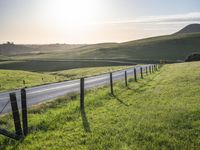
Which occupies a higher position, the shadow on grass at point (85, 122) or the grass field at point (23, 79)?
the shadow on grass at point (85, 122)

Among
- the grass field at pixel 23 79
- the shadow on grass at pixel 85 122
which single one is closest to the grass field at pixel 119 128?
the shadow on grass at pixel 85 122

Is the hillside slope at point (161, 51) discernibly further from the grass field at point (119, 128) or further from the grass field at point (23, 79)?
the grass field at point (119, 128)

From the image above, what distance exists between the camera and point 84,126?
30.5 ft

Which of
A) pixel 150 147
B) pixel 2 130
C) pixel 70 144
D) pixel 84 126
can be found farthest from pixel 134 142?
pixel 2 130

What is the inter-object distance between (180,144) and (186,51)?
5511 inches

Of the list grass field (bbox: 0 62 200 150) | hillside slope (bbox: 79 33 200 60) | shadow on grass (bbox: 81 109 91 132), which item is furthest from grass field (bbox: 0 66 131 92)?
hillside slope (bbox: 79 33 200 60)

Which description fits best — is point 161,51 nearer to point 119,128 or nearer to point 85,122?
point 85,122

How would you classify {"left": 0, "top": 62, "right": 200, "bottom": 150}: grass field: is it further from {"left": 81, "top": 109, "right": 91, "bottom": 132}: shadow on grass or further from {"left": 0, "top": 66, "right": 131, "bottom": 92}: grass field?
{"left": 0, "top": 66, "right": 131, "bottom": 92}: grass field

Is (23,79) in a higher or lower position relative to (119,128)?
lower

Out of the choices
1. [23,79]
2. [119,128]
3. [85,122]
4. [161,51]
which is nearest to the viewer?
[119,128]

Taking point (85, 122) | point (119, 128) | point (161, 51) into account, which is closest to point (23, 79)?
point (85, 122)

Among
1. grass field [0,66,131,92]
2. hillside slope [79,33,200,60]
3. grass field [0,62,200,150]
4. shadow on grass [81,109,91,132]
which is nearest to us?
grass field [0,62,200,150]

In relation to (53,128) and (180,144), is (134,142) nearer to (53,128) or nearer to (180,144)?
(180,144)

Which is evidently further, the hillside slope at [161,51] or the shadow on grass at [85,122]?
the hillside slope at [161,51]
